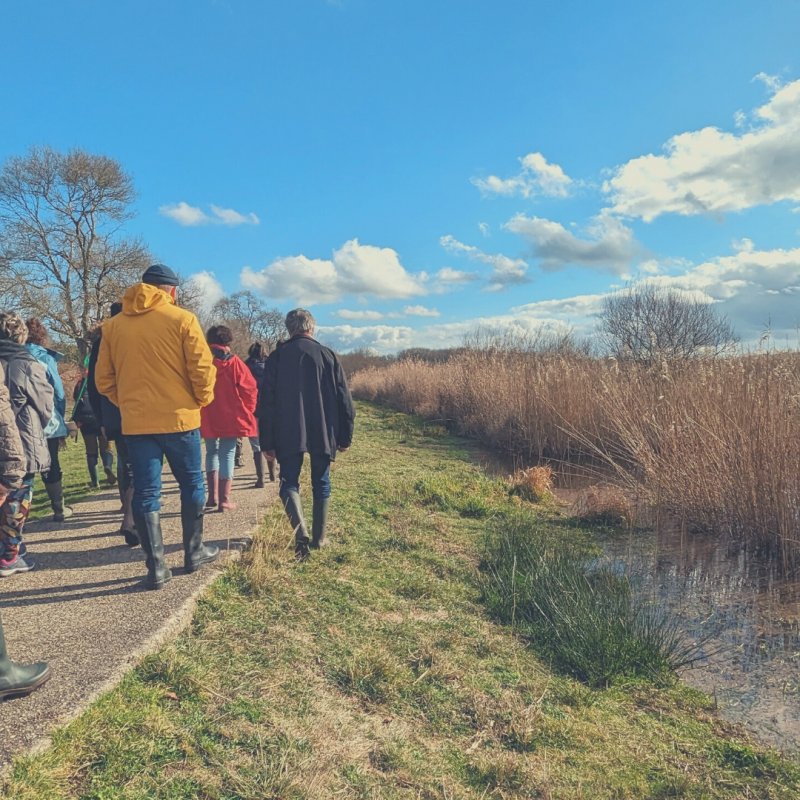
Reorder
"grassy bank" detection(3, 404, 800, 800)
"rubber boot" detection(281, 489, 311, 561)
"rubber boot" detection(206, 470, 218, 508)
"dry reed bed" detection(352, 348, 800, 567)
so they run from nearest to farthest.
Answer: "grassy bank" detection(3, 404, 800, 800), "rubber boot" detection(281, 489, 311, 561), "dry reed bed" detection(352, 348, 800, 567), "rubber boot" detection(206, 470, 218, 508)

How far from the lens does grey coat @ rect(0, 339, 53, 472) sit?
3.75 m

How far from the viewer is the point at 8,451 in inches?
93.9

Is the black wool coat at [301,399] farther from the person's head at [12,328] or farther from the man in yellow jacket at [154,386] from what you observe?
the person's head at [12,328]

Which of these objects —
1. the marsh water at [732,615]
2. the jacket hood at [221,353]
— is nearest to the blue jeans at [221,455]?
the jacket hood at [221,353]

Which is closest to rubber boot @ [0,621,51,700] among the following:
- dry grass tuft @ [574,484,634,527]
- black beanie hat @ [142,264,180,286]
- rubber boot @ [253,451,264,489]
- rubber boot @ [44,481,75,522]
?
black beanie hat @ [142,264,180,286]

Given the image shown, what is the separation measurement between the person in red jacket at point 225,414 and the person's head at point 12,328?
5.64ft

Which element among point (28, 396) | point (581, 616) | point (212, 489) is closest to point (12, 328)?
point (28, 396)

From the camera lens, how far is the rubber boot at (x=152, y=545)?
3572 mm

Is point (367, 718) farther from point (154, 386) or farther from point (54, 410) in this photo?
point (54, 410)

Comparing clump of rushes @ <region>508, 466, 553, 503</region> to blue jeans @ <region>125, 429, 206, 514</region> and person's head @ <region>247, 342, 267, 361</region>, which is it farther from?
blue jeans @ <region>125, 429, 206, 514</region>

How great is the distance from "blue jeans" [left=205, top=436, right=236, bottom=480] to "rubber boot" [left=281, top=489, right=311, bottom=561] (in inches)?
50.7

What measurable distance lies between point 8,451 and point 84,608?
4.74 ft

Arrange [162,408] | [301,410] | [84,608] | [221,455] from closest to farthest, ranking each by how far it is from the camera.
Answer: [84,608]
[162,408]
[301,410]
[221,455]

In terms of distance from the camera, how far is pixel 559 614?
3.91 meters
